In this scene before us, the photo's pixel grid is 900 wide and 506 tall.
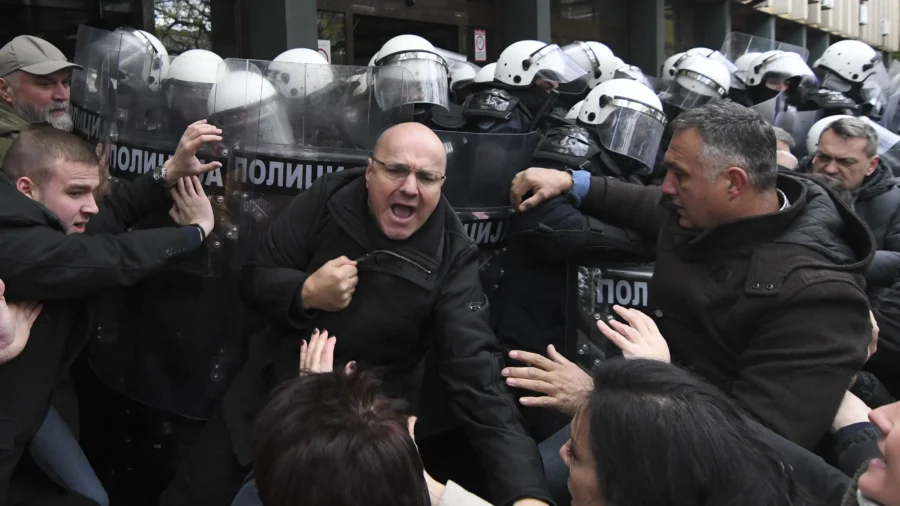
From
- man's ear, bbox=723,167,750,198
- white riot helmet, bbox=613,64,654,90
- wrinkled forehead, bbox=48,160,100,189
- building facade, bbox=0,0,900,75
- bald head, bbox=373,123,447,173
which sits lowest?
man's ear, bbox=723,167,750,198

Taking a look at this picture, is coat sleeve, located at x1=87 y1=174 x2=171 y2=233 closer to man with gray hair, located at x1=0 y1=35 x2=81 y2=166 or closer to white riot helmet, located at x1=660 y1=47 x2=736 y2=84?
man with gray hair, located at x1=0 y1=35 x2=81 y2=166

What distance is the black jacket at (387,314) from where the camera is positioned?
245 cm

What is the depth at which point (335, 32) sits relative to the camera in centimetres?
771

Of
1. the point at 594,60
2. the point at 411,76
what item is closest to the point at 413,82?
the point at 411,76

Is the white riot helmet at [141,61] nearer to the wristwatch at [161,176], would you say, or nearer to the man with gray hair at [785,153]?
the wristwatch at [161,176]

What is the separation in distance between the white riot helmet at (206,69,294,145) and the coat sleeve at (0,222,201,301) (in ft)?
1.83

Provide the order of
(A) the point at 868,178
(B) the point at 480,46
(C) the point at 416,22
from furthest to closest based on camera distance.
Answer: (B) the point at 480,46
(C) the point at 416,22
(A) the point at 868,178

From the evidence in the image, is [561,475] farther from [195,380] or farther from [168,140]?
[168,140]

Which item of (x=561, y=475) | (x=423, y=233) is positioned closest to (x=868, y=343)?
(x=561, y=475)

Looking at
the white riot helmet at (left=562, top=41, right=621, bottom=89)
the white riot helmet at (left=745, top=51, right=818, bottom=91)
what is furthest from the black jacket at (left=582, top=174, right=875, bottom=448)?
the white riot helmet at (left=745, top=51, right=818, bottom=91)

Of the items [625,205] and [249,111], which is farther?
[625,205]

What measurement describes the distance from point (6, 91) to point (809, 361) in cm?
357

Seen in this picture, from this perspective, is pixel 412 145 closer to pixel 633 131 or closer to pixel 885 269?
pixel 633 131

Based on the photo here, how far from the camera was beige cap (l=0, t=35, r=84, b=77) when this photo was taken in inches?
144
